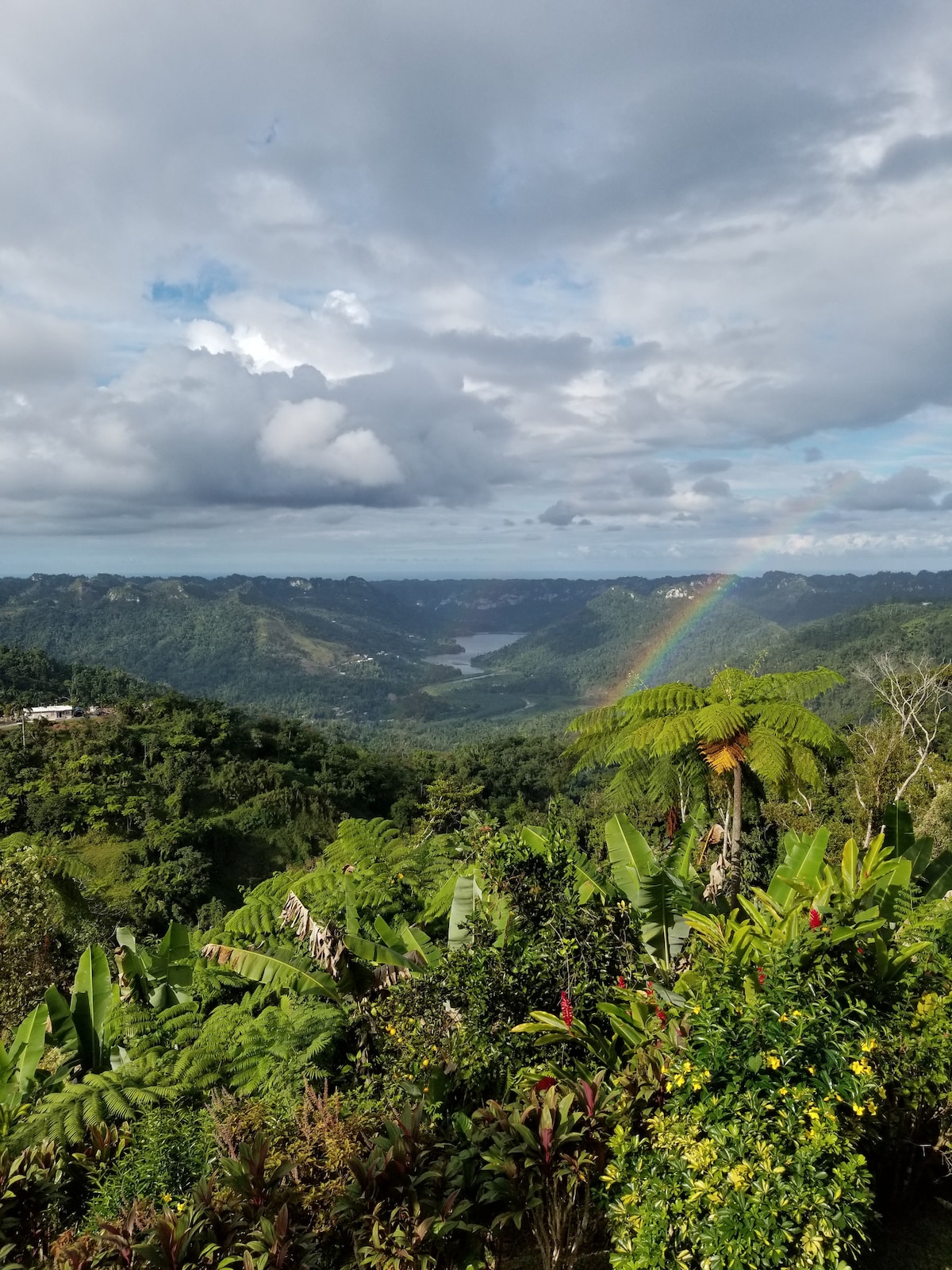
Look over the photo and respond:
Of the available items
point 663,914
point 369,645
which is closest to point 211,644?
point 369,645

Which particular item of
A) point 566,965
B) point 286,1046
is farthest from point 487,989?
point 286,1046

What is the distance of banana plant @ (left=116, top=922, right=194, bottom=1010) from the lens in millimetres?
5703

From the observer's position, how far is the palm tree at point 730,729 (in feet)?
17.8

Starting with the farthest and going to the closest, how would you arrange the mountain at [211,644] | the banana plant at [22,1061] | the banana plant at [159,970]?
the mountain at [211,644] → the banana plant at [159,970] → the banana plant at [22,1061]

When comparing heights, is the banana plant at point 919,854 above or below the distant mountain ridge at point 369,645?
above

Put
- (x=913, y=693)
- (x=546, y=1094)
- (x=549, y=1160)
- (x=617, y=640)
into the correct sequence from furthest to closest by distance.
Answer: (x=617, y=640) < (x=913, y=693) < (x=546, y=1094) < (x=549, y=1160)

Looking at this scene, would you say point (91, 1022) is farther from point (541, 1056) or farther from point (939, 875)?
point (939, 875)

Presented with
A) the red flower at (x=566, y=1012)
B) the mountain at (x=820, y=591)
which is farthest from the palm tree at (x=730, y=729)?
the mountain at (x=820, y=591)

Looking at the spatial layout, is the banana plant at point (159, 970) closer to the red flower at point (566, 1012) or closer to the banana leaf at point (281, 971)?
the banana leaf at point (281, 971)

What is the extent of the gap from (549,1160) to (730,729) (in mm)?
3331

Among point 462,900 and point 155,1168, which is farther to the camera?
point 462,900

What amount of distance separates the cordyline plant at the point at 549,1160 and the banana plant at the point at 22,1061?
11.0 ft

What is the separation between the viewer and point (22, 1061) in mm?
4809

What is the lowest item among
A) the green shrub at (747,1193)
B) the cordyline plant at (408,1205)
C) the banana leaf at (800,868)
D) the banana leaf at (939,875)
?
Answer: the cordyline plant at (408,1205)
